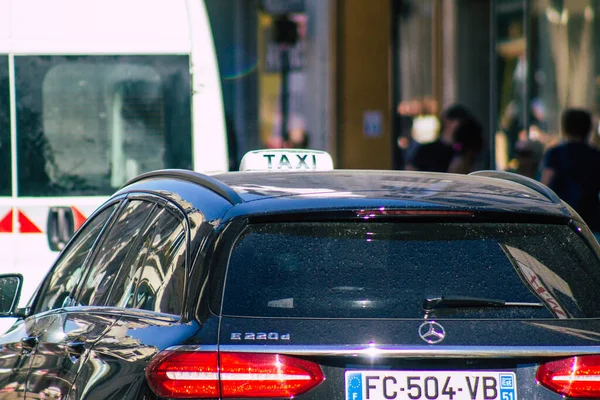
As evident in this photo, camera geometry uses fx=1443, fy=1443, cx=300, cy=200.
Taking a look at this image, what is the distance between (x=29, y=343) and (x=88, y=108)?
14.1 feet

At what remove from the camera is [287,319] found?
3773mm

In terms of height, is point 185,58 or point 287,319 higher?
point 185,58

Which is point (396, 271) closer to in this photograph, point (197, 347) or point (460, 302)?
point (460, 302)

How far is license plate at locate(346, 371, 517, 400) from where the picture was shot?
366cm

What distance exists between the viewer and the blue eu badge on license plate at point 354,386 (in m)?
3.66

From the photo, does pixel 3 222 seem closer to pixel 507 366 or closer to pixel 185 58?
pixel 185 58

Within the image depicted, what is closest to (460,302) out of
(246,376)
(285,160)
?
(246,376)

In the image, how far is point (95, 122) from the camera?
9.13m

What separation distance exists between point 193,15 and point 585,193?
3527 mm

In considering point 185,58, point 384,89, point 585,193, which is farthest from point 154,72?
point 384,89

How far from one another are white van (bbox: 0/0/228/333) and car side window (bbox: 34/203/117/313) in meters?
3.49

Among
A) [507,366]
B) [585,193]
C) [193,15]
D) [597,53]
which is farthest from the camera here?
[597,53]

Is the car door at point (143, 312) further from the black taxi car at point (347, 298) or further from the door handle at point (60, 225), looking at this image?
the door handle at point (60, 225)

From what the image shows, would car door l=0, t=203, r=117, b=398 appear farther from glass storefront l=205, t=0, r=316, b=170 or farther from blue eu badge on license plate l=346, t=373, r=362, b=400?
glass storefront l=205, t=0, r=316, b=170
